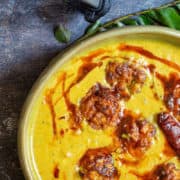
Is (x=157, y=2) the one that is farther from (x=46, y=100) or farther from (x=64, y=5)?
(x=46, y=100)

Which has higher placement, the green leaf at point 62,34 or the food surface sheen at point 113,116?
the green leaf at point 62,34

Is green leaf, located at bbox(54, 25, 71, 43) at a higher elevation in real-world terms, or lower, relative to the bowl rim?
higher

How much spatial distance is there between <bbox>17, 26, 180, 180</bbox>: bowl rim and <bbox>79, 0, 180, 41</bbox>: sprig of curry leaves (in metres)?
0.12

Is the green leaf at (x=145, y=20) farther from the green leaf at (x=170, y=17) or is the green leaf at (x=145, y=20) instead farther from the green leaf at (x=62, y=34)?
the green leaf at (x=62, y=34)

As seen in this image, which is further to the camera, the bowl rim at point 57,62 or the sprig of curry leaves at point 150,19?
the sprig of curry leaves at point 150,19

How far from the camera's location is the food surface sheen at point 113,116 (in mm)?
1866

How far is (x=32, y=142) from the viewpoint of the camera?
1879mm

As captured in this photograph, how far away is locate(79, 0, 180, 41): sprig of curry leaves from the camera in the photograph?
196 centimetres

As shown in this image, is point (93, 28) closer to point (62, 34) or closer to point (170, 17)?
point (62, 34)

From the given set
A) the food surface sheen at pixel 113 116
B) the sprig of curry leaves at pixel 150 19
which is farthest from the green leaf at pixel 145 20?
the food surface sheen at pixel 113 116

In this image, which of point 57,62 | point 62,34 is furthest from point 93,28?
point 57,62

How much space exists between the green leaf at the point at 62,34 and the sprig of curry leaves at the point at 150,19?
6cm

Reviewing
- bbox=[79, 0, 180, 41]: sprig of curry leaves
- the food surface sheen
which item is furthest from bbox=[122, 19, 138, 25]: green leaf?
the food surface sheen

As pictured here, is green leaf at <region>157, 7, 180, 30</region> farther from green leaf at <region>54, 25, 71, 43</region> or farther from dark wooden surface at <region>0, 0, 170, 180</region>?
green leaf at <region>54, 25, 71, 43</region>
